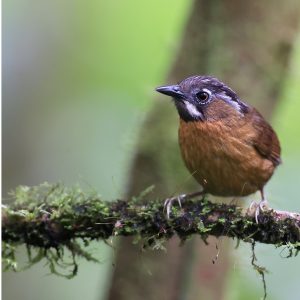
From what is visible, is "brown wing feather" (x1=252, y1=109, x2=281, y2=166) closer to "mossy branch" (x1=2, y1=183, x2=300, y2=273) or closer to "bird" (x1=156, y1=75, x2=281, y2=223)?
"bird" (x1=156, y1=75, x2=281, y2=223)

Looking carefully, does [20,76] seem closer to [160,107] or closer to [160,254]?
[160,107]

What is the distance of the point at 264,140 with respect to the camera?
438 cm

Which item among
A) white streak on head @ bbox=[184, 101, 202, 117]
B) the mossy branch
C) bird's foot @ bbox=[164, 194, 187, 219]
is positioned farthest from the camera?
white streak on head @ bbox=[184, 101, 202, 117]

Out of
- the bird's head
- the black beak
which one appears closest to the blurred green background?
the bird's head

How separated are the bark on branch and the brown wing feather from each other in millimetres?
1096

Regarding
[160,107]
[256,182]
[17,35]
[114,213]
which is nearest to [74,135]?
[17,35]

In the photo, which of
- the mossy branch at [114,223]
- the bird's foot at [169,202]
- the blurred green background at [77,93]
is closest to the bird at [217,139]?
the bird's foot at [169,202]

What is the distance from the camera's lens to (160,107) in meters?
5.38

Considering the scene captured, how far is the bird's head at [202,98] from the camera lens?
4039 millimetres

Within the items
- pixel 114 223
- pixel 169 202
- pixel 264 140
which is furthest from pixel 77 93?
pixel 114 223

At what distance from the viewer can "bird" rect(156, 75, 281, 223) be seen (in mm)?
4059

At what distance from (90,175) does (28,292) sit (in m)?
1.61

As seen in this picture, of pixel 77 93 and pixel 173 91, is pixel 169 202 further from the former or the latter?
pixel 77 93

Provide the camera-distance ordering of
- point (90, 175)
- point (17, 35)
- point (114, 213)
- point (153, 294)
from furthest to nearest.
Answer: point (17, 35) < point (90, 175) < point (153, 294) < point (114, 213)
